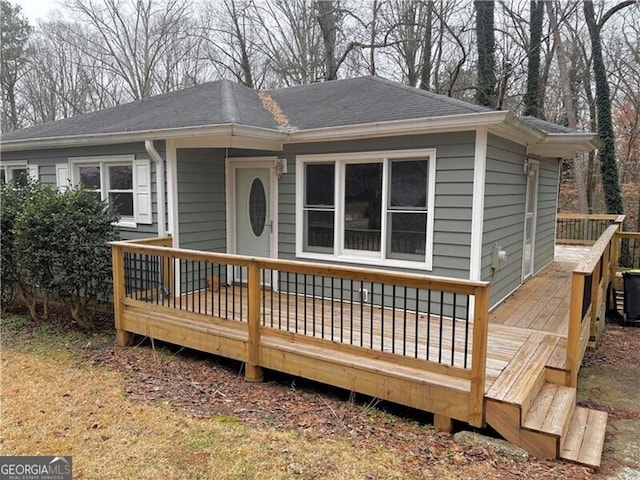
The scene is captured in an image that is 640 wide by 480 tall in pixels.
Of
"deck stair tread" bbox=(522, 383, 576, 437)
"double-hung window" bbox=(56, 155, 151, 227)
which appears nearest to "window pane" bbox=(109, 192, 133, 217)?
"double-hung window" bbox=(56, 155, 151, 227)

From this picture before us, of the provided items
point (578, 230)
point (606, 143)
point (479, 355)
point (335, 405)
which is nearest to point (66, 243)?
point (335, 405)

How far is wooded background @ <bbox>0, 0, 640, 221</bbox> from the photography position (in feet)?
45.4

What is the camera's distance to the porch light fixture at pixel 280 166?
20.9 ft

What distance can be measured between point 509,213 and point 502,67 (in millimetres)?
10176

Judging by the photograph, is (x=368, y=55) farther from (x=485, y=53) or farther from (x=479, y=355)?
(x=479, y=355)

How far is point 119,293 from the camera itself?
221 inches

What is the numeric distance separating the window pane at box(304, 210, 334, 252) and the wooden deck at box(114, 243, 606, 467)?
3.30 feet

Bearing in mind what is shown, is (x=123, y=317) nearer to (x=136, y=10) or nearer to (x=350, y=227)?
(x=350, y=227)

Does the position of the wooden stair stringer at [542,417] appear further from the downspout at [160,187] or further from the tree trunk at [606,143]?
the tree trunk at [606,143]

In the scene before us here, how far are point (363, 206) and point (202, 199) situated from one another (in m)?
2.39

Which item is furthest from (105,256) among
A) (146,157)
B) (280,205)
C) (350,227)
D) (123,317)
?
(350,227)

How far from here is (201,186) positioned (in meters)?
6.60

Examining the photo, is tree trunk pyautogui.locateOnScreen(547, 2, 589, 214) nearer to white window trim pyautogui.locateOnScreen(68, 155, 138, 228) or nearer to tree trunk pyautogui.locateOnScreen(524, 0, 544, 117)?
tree trunk pyautogui.locateOnScreen(524, 0, 544, 117)

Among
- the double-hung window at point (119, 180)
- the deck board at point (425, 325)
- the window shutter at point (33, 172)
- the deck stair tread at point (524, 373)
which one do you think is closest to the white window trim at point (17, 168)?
the window shutter at point (33, 172)
